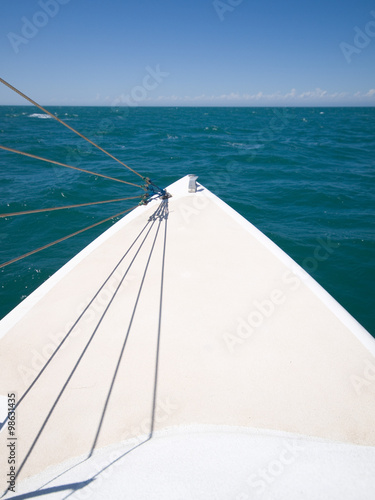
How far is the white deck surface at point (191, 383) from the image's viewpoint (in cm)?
211

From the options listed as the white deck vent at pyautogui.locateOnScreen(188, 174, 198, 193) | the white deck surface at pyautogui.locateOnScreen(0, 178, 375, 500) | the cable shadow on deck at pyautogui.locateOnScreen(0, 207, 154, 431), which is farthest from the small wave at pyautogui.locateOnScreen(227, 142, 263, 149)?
the cable shadow on deck at pyautogui.locateOnScreen(0, 207, 154, 431)

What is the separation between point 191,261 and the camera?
4.94 metres

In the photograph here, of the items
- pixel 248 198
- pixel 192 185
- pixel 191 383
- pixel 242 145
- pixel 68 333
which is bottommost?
pixel 191 383

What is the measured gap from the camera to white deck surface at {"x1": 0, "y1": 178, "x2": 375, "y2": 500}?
2113 mm

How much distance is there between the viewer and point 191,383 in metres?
3.01

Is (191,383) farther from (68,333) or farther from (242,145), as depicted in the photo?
(242,145)

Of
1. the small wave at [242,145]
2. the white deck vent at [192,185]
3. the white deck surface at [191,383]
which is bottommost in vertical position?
the white deck surface at [191,383]

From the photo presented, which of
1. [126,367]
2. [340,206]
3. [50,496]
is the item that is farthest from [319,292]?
[340,206]

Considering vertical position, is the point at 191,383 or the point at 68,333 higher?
the point at 68,333

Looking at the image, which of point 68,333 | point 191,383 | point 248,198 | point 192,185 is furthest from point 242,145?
point 191,383

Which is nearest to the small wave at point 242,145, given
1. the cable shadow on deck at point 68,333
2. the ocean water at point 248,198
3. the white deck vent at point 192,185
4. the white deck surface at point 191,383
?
the ocean water at point 248,198

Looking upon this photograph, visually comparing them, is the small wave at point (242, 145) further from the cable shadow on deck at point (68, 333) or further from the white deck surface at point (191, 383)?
the cable shadow on deck at point (68, 333)

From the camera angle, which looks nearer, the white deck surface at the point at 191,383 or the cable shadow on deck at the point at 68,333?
the white deck surface at the point at 191,383

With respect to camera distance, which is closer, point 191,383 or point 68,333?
point 191,383
